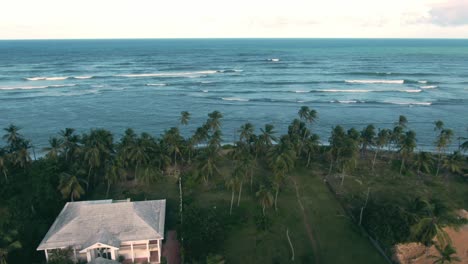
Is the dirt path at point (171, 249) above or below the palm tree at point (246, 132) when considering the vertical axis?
below

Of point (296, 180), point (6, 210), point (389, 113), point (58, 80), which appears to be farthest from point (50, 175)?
point (58, 80)

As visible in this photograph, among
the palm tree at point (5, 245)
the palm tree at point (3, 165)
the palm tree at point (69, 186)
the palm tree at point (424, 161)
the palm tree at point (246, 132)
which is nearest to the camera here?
the palm tree at point (5, 245)

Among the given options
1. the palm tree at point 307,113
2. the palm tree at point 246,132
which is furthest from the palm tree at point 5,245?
the palm tree at point 307,113

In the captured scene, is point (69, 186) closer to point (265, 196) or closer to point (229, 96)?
point (265, 196)

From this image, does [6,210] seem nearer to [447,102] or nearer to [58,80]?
[58,80]

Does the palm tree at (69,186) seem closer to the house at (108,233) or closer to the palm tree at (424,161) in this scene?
the house at (108,233)

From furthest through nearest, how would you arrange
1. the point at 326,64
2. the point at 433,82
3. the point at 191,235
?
the point at 326,64, the point at 433,82, the point at 191,235

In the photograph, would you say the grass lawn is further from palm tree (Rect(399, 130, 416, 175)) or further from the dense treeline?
palm tree (Rect(399, 130, 416, 175))
